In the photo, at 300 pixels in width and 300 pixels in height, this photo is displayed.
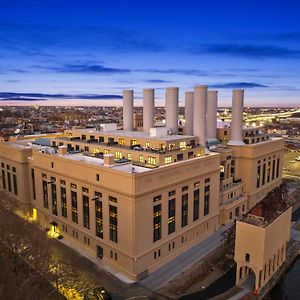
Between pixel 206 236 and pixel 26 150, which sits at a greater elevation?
pixel 26 150

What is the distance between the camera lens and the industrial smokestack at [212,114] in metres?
76.6

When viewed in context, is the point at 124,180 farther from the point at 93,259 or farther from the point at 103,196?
the point at 93,259

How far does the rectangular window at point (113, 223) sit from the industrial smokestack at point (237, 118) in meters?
37.6

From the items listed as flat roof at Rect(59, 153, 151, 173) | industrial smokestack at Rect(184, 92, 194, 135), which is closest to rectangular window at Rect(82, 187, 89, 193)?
flat roof at Rect(59, 153, 151, 173)

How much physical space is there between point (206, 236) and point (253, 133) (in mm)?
34897

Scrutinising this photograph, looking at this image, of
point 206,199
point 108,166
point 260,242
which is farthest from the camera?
point 206,199

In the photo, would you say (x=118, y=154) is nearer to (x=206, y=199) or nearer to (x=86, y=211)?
(x=86, y=211)

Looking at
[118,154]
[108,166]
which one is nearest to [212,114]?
[118,154]

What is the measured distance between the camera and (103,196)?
49.1 metres

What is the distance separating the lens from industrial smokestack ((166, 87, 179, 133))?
69812 millimetres

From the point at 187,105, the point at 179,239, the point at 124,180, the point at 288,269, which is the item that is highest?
the point at 187,105

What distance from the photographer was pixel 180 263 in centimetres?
5016

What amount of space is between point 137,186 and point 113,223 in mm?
7987

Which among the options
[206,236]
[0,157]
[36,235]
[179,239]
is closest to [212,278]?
[179,239]
